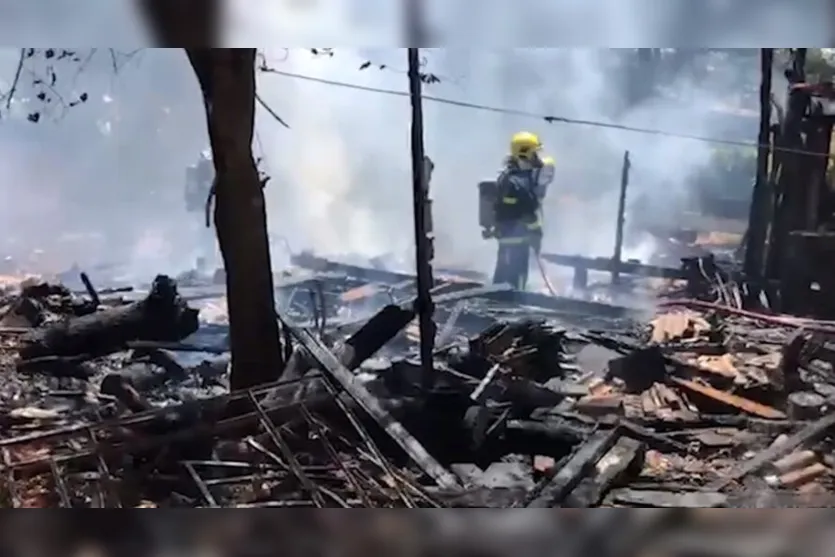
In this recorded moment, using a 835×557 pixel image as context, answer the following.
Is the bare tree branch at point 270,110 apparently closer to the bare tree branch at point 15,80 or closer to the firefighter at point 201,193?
the firefighter at point 201,193

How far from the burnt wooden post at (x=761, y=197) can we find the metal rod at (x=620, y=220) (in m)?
0.19

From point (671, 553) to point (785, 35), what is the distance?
788 mm

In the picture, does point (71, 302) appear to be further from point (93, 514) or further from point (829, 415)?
point (829, 415)

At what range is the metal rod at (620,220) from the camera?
1.29 m

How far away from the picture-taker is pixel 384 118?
1.31m

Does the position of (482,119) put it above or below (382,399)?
above

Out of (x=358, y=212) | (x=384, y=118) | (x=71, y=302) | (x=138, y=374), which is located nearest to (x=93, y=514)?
(x=138, y=374)

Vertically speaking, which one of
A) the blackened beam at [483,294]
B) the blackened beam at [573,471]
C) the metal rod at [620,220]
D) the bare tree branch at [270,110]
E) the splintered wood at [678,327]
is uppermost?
the bare tree branch at [270,110]

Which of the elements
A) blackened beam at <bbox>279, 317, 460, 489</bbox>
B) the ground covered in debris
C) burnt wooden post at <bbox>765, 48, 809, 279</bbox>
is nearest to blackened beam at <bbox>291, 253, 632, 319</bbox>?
the ground covered in debris

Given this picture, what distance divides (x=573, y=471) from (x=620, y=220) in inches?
15.3

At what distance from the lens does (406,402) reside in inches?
51.6

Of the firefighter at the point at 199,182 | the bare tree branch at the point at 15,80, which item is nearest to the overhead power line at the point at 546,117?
the firefighter at the point at 199,182

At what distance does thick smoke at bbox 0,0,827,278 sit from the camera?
1.27 meters

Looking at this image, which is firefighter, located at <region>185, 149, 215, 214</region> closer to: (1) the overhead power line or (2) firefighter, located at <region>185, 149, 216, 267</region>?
(2) firefighter, located at <region>185, 149, 216, 267</region>
